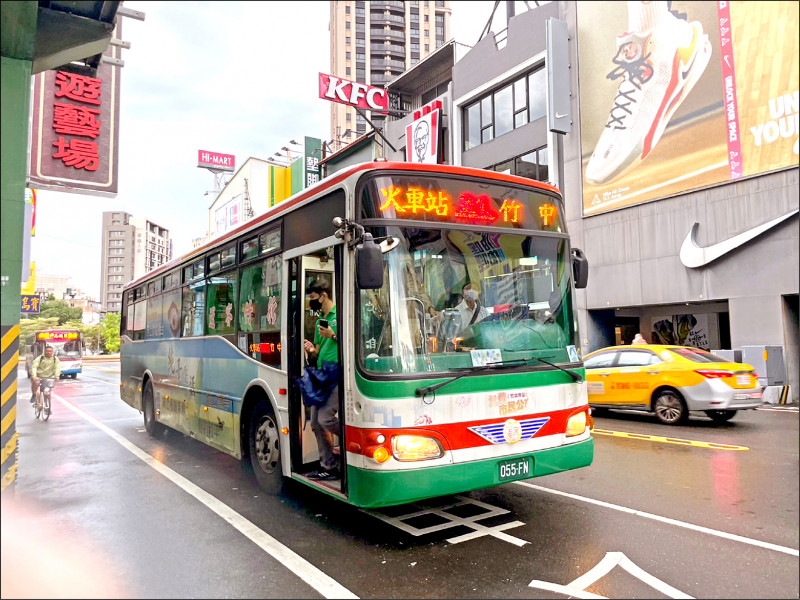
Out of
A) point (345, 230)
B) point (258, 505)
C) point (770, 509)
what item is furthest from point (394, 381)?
point (770, 509)

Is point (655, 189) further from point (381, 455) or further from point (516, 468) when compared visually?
point (381, 455)

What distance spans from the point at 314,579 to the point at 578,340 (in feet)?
9.88

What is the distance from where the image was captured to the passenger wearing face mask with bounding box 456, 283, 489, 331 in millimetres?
4418

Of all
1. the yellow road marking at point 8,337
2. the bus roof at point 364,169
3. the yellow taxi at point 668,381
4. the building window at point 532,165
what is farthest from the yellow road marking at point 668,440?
the building window at point 532,165

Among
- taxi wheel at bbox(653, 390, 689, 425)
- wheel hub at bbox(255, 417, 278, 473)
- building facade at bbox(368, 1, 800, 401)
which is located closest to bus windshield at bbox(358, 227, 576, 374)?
wheel hub at bbox(255, 417, 278, 473)

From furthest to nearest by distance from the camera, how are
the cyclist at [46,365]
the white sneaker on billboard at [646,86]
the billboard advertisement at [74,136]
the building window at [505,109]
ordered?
the building window at [505,109], the cyclist at [46,365], the billboard advertisement at [74,136], the white sneaker on billboard at [646,86]

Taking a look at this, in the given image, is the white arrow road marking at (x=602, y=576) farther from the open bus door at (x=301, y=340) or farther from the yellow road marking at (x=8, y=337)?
the yellow road marking at (x=8, y=337)

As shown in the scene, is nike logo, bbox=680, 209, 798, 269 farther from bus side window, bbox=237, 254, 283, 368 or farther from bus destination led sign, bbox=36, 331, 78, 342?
bus destination led sign, bbox=36, 331, 78, 342

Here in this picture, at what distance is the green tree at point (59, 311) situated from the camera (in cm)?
763

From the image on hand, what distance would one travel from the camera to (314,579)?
3713 mm

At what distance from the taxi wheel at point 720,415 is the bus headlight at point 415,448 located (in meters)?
6.82

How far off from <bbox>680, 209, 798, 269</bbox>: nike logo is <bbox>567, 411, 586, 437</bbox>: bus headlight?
12030 millimetres

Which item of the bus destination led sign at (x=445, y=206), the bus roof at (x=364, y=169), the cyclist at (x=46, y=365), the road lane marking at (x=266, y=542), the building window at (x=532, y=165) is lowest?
the road lane marking at (x=266, y=542)

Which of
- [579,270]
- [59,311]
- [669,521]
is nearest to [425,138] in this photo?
[59,311]
